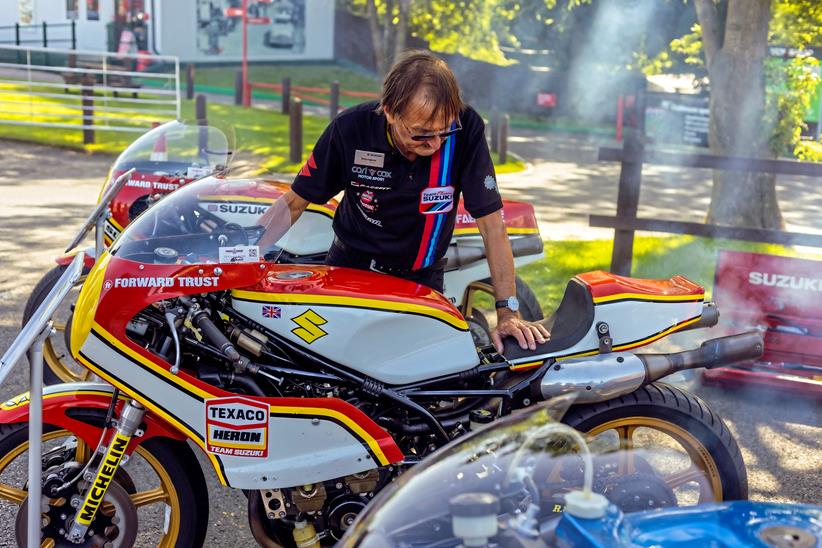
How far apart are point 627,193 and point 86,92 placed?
40.1 ft

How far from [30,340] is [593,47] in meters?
28.2

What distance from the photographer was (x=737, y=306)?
20.0ft

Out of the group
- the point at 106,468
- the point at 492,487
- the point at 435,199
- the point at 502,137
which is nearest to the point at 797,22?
the point at 502,137

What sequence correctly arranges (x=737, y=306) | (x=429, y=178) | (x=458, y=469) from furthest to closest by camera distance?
(x=737, y=306) → (x=429, y=178) → (x=458, y=469)

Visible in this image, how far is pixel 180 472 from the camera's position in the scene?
3357 mm

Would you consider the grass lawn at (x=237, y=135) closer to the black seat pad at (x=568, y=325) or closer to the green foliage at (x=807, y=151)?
the green foliage at (x=807, y=151)

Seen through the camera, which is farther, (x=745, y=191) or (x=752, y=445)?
(x=745, y=191)

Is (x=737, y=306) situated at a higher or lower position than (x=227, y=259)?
lower

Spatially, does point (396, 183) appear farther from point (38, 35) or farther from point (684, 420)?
point (38, 35)

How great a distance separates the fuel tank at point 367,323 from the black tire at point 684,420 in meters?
0.47

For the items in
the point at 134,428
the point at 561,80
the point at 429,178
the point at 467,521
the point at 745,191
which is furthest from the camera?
the point at 561,80

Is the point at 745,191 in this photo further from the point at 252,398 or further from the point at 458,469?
the point at 458,469

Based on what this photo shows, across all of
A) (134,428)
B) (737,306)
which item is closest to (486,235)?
(134,428)

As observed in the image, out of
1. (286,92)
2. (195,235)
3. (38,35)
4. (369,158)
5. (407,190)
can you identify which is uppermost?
(369,158)
